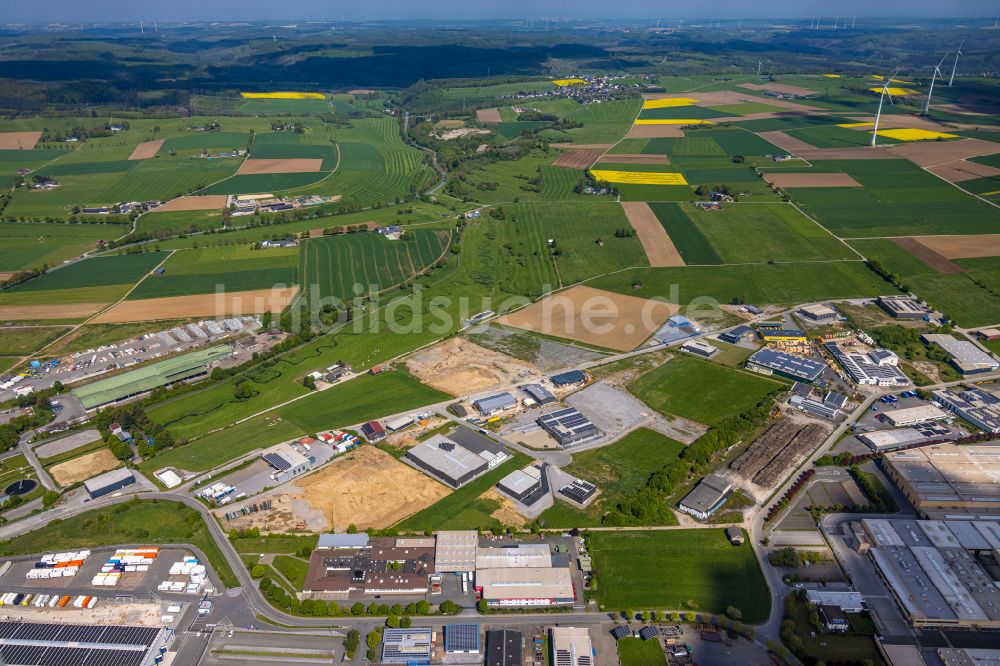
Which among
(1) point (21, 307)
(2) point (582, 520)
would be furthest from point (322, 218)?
(2) point (582, 520)

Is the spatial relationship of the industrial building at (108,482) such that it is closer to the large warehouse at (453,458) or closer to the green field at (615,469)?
the large warehouse at (453,458)

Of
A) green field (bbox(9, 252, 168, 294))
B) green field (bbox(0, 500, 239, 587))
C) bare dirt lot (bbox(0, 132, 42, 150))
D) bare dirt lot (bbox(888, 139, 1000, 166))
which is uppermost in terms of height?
bare dirt lot (bbox(0, 132, 42, 150))

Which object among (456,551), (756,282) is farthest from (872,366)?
(456,551)

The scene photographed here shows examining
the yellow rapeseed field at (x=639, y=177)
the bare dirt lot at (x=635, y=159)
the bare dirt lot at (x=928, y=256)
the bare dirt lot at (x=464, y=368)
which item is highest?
the bare dirt lot at (x=635, y=159)

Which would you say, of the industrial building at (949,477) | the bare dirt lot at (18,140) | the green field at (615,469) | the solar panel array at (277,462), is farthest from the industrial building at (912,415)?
the bare dirt lot at (18,140)

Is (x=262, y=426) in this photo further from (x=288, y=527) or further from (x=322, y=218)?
(x=322, y=218)

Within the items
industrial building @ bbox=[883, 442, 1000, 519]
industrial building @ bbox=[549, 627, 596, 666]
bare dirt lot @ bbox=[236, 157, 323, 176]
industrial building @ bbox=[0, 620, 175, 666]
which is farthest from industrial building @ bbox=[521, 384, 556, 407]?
bare dirt lot @ bbox=[236, 157, 323, 176]

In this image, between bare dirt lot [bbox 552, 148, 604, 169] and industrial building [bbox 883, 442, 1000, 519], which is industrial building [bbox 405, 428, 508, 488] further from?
bare dirt lot [bbox 552, 148, 604, 169]
